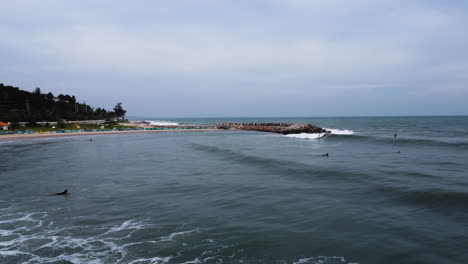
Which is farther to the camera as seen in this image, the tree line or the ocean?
the tree line

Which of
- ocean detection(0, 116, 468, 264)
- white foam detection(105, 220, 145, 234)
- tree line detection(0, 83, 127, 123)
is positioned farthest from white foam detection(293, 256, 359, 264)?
tree line detection(0, 83, 127, 123)

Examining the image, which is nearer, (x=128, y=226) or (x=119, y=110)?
(x=128, y=226)

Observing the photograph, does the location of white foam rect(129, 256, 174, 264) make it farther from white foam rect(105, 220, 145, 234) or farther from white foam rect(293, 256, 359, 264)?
white foam rect(293, 256, 359, 264)

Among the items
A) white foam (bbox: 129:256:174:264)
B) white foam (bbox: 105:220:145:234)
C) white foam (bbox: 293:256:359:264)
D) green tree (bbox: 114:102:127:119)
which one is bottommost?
white foam (bbox: 293:256:359:264)

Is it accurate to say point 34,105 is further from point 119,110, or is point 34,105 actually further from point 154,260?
point 154,260

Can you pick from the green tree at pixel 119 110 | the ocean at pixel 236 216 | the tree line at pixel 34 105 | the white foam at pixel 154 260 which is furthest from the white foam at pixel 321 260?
the green tree at pixel 119 110

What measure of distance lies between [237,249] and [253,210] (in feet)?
13.1

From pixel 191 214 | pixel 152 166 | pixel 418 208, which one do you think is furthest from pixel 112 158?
pixel 418 208

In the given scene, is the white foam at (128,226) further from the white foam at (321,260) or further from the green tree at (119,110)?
the green tree at (119,110)

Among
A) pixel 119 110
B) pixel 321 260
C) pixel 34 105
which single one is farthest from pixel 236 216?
pixel 119 110

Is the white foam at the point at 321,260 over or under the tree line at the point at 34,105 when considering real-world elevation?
under

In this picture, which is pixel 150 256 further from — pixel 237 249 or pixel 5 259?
pixel 5 259

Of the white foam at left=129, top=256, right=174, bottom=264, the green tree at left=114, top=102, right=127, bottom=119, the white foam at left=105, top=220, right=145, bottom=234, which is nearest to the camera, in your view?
the white foam at left=129, top=256, right=174, bottom=264

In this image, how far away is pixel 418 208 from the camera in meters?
13.8
